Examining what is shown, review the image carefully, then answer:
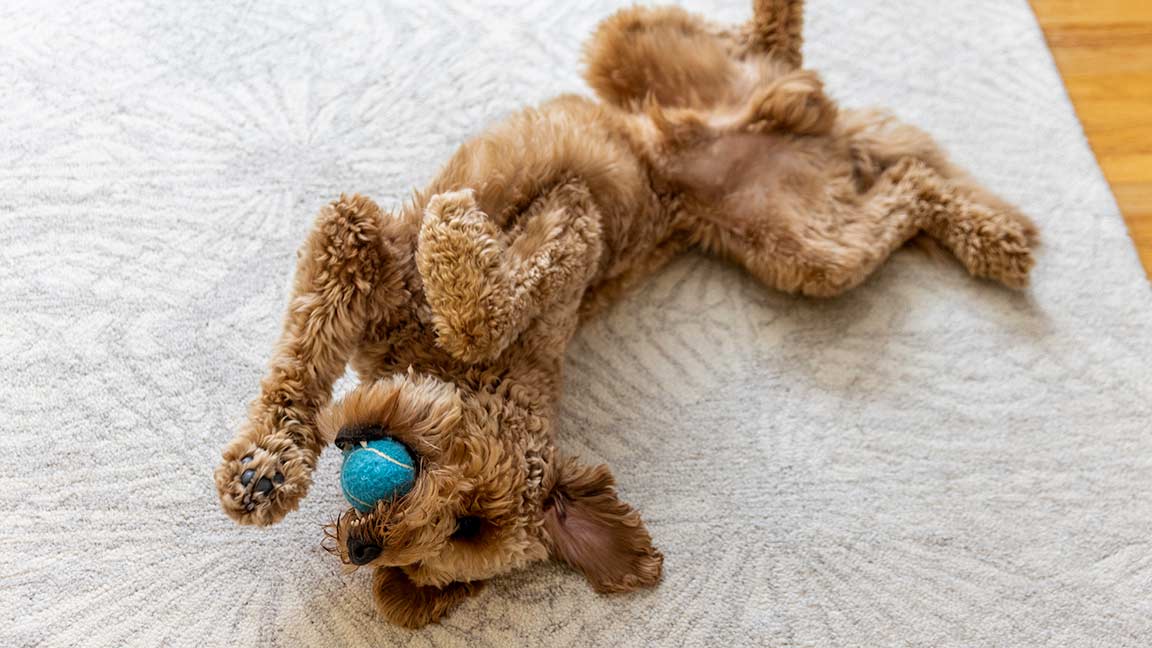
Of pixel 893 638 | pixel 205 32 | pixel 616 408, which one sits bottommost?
pixel 893 638

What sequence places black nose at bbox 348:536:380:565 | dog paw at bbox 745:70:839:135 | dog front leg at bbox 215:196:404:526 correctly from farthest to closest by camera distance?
dog paw at bbox 745:70:839:135 → dog front leg at bbox 215:196:404:526 → black nose at bbox 348:536:380:565

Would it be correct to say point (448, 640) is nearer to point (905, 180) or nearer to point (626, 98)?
point (626, 98)

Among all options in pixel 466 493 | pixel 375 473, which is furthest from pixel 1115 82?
pixel 375 473

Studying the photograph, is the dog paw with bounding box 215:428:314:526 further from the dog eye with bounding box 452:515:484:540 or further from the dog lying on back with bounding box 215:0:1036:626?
the dog eye with bounding box 452:515:484:540

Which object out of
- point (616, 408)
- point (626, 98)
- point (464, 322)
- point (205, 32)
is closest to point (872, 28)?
point (626, 98)

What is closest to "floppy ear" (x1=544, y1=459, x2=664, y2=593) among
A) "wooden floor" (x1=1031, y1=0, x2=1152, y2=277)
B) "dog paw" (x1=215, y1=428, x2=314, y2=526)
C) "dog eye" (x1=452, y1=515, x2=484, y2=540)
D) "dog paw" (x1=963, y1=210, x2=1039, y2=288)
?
"dog eye" (x1=452, y1=515, x2=484, y2=540)

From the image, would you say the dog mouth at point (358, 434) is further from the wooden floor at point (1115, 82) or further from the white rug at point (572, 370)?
the wooden floor at point (1115, 82)

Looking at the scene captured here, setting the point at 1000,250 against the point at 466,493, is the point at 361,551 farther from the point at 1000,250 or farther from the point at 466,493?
the point at 1000,250
